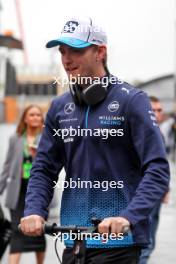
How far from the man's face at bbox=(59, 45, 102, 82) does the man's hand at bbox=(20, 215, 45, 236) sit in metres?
0.64

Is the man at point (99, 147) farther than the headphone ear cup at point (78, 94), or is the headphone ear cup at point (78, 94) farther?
the headphone ear cup at point (78, 94)

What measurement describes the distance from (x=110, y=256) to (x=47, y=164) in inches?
20.8

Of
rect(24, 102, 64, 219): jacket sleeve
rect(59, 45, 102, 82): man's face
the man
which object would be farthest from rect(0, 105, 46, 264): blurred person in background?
rect(59, 45, 102, 82): man's face

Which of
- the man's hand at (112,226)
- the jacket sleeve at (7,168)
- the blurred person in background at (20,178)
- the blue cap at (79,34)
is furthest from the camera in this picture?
the jacket sleeve at (7,168)

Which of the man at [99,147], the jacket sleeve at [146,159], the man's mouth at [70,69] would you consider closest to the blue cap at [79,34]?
the man at [99,147]

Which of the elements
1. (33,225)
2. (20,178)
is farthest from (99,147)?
(20,178)

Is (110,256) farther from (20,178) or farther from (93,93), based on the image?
(20,178)

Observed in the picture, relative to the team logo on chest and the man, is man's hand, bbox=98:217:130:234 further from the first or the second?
the team logo on chest

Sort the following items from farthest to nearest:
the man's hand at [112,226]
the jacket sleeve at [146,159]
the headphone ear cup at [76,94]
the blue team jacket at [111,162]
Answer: the headphone ear cup at [76,94], the blue team jacket at [111,162], the jacket sleeve at [146,159], the man's hand at [112,226]

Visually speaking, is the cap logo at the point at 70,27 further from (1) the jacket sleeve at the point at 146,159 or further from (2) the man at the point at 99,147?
(1) the jacket sleeve at the point at 146,159

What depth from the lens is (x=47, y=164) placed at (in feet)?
11.2

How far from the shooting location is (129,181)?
322 cm

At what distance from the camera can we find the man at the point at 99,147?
10.3ft

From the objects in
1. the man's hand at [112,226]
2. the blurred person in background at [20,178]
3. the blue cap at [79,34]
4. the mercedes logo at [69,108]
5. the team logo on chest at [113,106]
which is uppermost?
the blue cap at [79,34]
